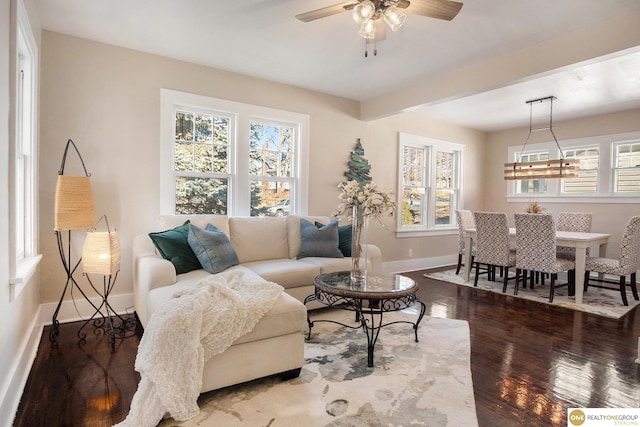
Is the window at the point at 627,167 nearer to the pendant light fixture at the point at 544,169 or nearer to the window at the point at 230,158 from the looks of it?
the pendant light fixture at the point at 544,169

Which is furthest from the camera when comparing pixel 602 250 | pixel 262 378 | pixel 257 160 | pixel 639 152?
pixel 639 152

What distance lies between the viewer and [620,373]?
7.82 feet

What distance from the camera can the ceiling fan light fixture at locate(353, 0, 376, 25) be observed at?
85.7 inches

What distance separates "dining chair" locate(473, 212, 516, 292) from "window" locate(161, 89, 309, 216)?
96.8 inches

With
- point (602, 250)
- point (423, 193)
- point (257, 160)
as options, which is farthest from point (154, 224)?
point (602, 250)

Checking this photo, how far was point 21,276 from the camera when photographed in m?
2.04

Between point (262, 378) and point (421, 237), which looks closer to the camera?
point (262, 378)

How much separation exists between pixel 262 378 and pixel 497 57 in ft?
12.1

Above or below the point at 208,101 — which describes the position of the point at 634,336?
below

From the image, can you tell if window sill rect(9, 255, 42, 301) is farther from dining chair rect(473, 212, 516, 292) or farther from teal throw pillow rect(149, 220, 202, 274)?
dining chair rect(473, 212, 516, 292)

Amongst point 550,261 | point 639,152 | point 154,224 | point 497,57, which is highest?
point 497,57

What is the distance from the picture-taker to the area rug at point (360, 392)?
179 centimetres

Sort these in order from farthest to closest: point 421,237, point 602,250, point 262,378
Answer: point 421,237 → point 602,250 → point 262,378

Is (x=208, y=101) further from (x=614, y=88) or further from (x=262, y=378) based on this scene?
(x=614, y=88)
